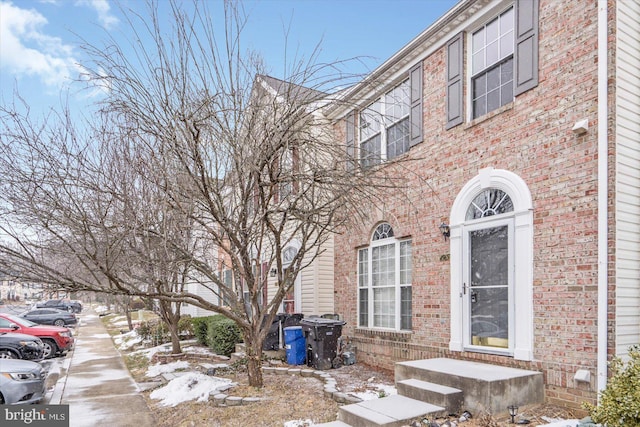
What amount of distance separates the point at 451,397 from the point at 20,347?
37.4 feet

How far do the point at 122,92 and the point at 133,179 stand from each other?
148 centimetres

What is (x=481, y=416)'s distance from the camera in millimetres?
4965

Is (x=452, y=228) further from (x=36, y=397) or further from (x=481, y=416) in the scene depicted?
(x=36, y=397)

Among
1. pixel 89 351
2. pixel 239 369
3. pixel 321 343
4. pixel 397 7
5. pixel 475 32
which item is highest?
pixel 397 7

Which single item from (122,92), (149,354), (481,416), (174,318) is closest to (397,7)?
(122,92)

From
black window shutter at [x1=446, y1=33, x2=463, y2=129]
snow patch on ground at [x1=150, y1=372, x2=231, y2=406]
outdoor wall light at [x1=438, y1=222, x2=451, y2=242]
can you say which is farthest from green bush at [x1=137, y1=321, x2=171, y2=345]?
black window shutter at [x1=446, y1=33, x2=463, y2=129]

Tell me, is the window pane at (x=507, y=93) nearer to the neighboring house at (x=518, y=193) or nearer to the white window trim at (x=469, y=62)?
the neighboring house at (x=518, y=193)

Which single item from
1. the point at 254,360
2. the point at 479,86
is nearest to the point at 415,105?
the point at 479,86

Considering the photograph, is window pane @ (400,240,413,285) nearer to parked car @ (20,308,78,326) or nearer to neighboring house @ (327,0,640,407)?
neighboring house @ (327,0,640,407)

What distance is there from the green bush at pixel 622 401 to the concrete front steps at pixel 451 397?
129 cm

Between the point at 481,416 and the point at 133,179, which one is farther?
the point at 133,179

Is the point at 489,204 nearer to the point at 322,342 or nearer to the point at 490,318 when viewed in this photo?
the point at 490,318

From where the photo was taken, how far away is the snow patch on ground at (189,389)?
6.98m

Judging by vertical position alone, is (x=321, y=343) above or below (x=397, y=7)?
below
